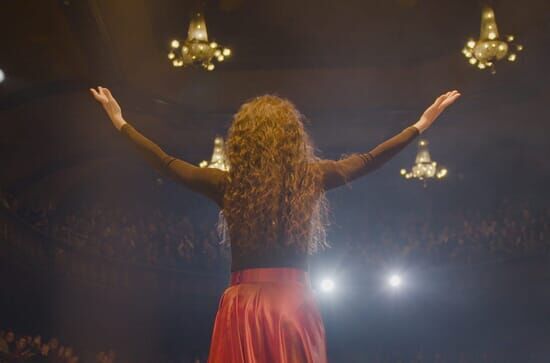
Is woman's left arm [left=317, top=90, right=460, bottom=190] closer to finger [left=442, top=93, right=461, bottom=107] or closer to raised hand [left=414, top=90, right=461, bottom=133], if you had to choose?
raised hand [left=414, top=90, right=461, bottom=133]

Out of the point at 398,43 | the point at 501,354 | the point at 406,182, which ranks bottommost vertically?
the point at 501,354

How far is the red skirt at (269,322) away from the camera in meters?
2.44

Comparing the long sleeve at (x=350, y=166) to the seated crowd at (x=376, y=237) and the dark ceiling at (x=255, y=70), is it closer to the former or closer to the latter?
the dark ceiling at (x=255, y=70)

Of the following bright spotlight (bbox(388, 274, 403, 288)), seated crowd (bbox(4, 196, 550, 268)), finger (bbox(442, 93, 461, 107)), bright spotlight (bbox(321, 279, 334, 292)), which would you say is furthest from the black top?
bright spotlight (bbox(321, 279, 334, 292))

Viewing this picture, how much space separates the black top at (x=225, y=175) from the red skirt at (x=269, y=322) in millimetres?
42

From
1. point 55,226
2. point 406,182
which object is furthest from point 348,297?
point 55,226

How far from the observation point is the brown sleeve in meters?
2.60

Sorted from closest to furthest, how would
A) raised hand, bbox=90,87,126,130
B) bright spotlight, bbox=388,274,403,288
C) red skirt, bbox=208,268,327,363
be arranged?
red skirt, bbox=208,268,327,363, raised hand, bbox=90,87,126,130, bright spotlight, bbox=388,274,403,288

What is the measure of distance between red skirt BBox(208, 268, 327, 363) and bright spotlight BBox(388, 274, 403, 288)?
1267 centimetres

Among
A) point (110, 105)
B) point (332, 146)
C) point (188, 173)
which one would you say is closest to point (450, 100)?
point (188, 173)

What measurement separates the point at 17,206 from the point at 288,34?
633 cm

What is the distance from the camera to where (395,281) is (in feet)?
48.8

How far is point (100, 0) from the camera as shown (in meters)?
9.90

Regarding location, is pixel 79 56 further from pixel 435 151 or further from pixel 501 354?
pixel 501 354
